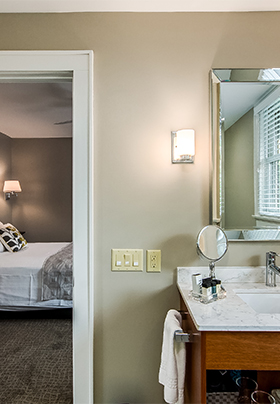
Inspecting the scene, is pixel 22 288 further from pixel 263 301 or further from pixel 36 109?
pixel 263 301

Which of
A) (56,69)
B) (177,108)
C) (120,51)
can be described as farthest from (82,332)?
(120,51)

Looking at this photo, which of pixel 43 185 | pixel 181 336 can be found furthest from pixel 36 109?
pixel 181 336

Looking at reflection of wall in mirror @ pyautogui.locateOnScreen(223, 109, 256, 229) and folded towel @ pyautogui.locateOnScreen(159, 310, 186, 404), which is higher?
reflection of wall in mirror @ pyautogui.locateOnScreen(223, 109, 256, 229)

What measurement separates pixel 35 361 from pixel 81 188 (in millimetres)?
1758

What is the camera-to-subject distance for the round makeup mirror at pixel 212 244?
1396 mm

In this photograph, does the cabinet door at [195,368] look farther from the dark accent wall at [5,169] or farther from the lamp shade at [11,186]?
the dark accent wall at [5,169]

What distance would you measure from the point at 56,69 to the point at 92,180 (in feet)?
2.07

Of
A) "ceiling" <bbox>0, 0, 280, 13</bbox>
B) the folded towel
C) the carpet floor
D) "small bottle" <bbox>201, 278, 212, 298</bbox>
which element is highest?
"ceiling" <bbox>0, 0, 280, 13</bbox>

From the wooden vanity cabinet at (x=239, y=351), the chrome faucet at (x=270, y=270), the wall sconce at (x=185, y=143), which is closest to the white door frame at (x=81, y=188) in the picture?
the wall sconce at (x=185, y=143)

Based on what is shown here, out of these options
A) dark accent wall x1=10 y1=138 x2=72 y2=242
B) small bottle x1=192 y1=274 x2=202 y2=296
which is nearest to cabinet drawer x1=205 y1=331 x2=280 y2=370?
small bottle x1=192 y1=274 x2=202 y2=296

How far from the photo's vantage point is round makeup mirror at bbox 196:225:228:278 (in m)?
1.40

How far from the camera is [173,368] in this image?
120 centimetres

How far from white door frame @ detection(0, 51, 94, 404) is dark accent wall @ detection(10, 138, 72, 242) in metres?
4.08

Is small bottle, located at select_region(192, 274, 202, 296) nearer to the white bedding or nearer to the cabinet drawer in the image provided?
the cabinet drawer
